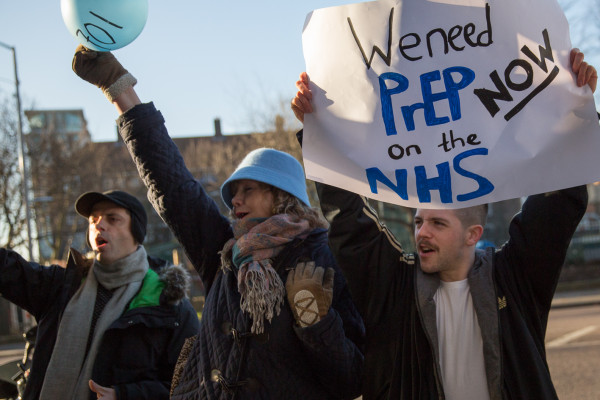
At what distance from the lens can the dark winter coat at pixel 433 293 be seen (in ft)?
7.05

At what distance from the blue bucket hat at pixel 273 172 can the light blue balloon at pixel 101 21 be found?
768mm

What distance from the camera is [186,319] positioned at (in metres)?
3.10

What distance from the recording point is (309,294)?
2.41 m

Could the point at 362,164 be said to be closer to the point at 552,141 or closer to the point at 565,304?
the point at 552,141

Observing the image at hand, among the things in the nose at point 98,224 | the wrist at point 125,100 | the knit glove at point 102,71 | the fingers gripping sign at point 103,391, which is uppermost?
the knit glove at point 102,71

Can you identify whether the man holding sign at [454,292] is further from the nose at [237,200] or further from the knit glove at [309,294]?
the nose at [237,200]

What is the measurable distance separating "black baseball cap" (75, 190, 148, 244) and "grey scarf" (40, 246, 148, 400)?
21cm

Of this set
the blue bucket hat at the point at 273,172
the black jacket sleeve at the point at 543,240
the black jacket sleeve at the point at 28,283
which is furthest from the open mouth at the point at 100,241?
the black jacket sleeve at the point at 543,240

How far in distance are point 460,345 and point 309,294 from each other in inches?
23.0

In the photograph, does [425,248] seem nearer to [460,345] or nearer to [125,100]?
[460,345]

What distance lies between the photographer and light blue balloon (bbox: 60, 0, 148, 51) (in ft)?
8.05

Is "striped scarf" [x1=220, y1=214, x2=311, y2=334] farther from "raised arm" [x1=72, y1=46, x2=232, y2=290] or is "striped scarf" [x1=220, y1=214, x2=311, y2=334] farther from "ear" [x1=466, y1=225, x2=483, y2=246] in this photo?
"ear" [x1=466, y1=225, x2=483, y2=246]

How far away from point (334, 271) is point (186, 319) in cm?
94

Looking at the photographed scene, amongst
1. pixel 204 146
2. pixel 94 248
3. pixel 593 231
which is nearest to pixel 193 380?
pixel 94 248
